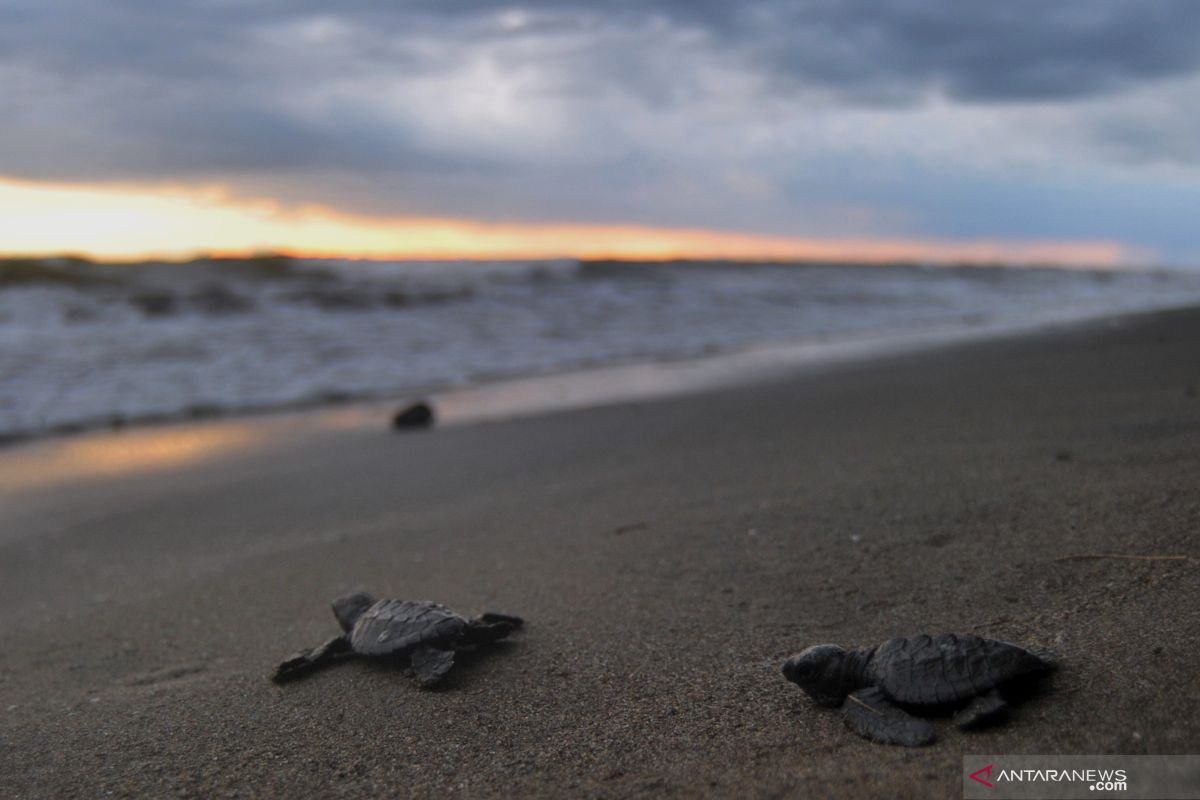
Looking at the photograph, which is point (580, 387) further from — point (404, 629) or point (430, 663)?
point (430, 663)

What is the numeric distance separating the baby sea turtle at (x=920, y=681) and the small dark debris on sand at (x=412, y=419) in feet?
16.7

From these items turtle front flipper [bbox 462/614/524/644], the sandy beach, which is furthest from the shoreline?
turtle front flipper [bbox 462/614/524/644]

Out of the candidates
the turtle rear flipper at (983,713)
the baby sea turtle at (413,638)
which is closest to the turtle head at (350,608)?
the baby sea turtle at (413,638)

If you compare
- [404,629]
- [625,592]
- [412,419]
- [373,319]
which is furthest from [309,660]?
[373,319]

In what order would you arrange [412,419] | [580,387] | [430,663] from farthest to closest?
[580,387] < [412,419] < [430,663]

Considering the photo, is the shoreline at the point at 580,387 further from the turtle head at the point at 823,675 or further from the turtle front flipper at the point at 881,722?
the turtle front flipper at the point at 881,722

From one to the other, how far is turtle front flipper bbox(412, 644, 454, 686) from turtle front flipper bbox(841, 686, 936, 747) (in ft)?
3.22

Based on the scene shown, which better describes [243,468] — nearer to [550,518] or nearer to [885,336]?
[550,518]

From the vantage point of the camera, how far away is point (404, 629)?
247 cm

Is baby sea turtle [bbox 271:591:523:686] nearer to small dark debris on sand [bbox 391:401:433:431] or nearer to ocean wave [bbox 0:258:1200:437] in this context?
small dark debris on sand [bbox 391:401:433:431]

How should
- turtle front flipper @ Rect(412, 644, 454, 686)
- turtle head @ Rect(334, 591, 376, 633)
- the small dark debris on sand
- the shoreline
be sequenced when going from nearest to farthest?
turtle front flipper @ Rect(412, 644, 454, 686) < turtle head @ Rect(334, 591, 376, 633) < the small dark debris on sand < the shoreline

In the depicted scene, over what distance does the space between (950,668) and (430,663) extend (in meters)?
1.24

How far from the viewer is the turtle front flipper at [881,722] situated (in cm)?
177

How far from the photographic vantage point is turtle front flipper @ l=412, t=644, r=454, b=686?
7.61ft
